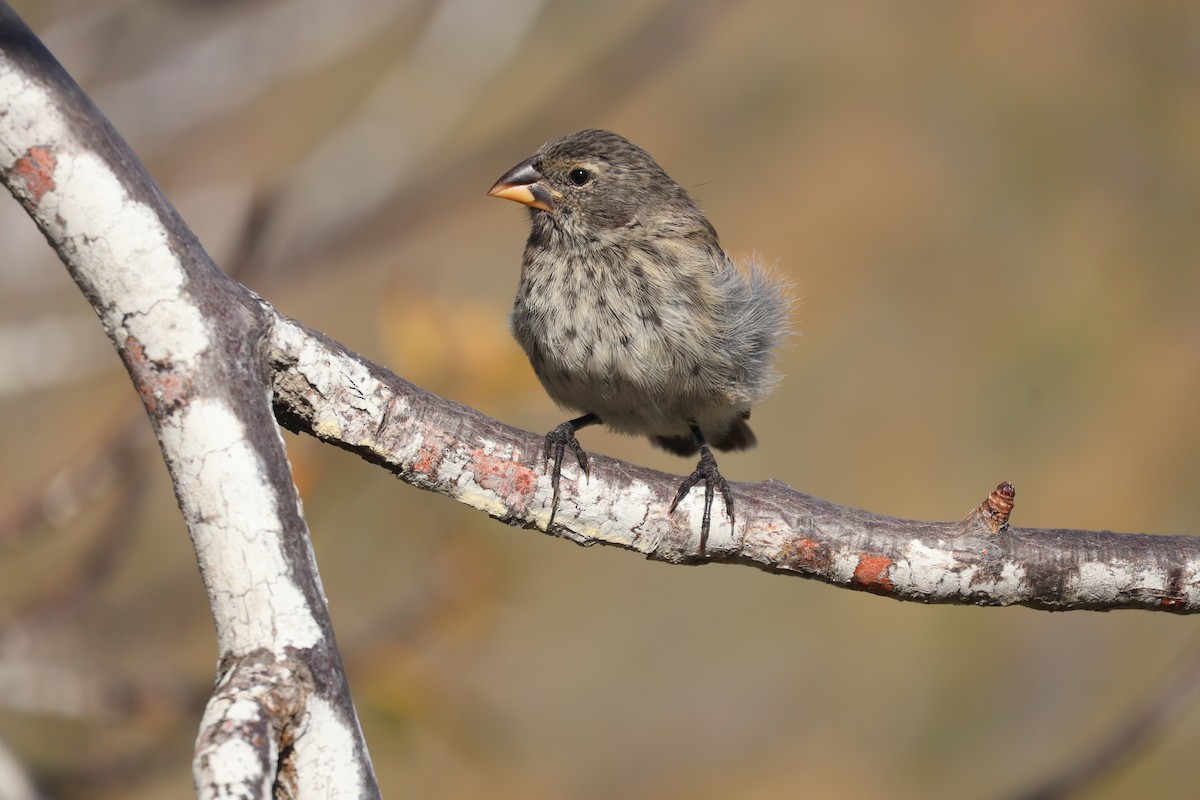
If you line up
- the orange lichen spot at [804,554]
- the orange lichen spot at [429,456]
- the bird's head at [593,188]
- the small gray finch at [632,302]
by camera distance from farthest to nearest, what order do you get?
the bird's head at [593,188]
the small gray finch at [632,302]
the orange lichen spot at [804,554]
the orange lichen spot at [429,456]

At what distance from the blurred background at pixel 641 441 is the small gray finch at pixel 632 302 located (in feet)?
0.85

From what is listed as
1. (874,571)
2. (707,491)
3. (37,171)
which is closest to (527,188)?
(707,491)

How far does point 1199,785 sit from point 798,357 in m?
3.95

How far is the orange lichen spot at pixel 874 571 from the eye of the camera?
7.96 ft

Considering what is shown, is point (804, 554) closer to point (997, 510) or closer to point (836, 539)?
point (836, 539)

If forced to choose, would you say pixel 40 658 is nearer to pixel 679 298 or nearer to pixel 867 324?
pixel 679 298

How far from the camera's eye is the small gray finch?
10.9 feet

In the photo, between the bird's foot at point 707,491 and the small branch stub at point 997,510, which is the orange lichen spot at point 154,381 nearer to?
the bird's foot at point 707,491

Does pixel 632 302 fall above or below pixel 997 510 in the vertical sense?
above

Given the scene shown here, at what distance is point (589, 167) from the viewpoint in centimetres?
380

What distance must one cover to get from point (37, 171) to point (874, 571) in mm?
1743

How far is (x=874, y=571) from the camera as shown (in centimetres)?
243


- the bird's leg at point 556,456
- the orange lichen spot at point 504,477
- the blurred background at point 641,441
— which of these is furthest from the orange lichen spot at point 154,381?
the blurred background at point 641,441

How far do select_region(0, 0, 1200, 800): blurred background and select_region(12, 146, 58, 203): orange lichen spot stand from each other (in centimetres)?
152
